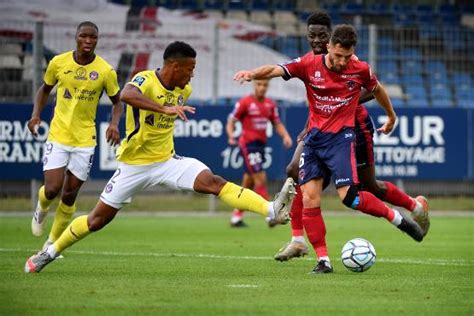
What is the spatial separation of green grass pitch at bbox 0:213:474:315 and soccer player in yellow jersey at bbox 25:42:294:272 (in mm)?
562

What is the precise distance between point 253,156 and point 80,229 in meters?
9.62

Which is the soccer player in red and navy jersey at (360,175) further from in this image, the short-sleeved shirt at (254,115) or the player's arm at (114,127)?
the short-sleeved shirt at (254,115)

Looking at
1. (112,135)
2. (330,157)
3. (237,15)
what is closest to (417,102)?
(237,15)

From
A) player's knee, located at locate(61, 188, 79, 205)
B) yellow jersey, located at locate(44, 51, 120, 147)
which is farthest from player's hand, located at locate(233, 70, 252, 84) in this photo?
player's knee, located at locate(61, 188, 79, 205)

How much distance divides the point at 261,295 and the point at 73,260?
401 centimetres

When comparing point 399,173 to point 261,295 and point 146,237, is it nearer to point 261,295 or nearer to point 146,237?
point 146,237

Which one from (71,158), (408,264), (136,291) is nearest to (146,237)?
(71,158)

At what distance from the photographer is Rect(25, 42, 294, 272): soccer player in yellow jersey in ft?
33.1

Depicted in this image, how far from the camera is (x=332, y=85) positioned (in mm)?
10578

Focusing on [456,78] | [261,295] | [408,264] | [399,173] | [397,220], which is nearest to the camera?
[261,295]

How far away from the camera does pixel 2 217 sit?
21.0m

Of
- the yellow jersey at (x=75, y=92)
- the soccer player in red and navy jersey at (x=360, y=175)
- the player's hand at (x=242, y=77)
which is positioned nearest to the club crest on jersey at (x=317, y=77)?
the player's hand at (x=242, y=77)

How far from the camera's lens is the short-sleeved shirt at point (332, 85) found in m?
10.6

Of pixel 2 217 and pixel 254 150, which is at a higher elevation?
pixel 254 150
